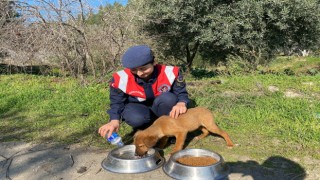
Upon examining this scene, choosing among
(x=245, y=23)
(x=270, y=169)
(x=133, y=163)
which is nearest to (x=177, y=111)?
(x=133, y=163)

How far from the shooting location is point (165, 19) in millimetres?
9562

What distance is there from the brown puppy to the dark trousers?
0.21 metres

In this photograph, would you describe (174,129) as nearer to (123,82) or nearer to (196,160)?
(196,160)

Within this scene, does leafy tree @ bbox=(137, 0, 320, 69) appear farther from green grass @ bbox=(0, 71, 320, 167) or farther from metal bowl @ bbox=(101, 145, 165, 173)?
metal bowl @ bbox=(101, 145, 165, 173)

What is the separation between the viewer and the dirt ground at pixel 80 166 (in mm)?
2707

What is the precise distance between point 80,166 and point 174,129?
35.2 inches

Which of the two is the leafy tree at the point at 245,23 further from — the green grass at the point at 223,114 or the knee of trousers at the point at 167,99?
the knee of trousers at the point at 167,99

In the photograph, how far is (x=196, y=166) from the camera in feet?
8.11

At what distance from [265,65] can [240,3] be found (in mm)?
2022

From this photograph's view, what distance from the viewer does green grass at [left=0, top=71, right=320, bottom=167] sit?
3.38m

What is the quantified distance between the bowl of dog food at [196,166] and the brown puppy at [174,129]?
27 centimetres

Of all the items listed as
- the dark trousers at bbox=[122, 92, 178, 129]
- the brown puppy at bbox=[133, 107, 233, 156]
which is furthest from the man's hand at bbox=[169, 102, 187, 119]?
the dark trousers at bbox=[122, 92, 178, 129]

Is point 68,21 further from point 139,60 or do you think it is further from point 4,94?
point 139,60

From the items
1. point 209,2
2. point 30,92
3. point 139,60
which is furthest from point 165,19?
point 139,60
